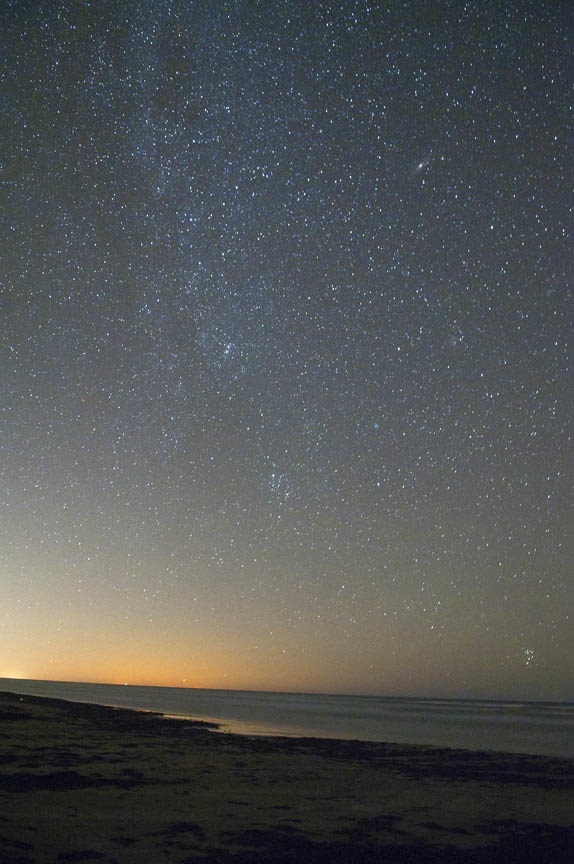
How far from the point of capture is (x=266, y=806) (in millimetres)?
8883

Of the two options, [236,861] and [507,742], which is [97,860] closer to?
[236,861]

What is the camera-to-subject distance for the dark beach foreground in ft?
21.5

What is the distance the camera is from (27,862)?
5.56m

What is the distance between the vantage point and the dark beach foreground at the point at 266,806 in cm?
655

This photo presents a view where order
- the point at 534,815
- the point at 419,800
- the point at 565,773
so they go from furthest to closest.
→ the point at 565,773 < the point at 419,800 < the point at 534,815

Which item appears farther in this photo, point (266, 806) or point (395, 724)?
point (395, 724)

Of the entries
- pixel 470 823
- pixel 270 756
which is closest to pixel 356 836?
pixel 470 823

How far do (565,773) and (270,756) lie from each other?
6548 millimetres

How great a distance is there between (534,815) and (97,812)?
592 centimetres

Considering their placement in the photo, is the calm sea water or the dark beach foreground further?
the calm sea water

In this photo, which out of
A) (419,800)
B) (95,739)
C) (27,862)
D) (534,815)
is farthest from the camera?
(95,739)

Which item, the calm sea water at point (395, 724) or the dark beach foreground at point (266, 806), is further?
the calm sea water at point (395, 724)

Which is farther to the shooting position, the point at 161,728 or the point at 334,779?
the point at 161,728

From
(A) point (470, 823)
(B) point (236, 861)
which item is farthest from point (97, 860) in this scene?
(A) point (470, 823)
